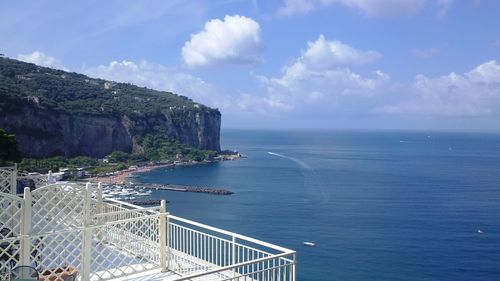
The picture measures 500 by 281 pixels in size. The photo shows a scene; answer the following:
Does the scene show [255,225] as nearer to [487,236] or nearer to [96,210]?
[487,236]

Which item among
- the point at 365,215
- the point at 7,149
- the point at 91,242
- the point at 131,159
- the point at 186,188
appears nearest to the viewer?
the point at 91,242

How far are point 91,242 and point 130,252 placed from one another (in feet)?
3.77

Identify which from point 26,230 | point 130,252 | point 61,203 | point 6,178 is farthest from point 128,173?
point 26,230

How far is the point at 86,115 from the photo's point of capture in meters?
73.9

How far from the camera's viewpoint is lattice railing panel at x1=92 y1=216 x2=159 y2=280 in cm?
679

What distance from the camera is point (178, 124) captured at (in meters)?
95.4

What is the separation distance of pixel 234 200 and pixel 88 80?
63968mm

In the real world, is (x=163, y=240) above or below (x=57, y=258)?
above

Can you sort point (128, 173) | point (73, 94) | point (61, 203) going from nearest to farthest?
point (61, 203), point (128, 173), point (73, 94)

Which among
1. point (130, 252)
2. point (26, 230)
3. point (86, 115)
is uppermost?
point (86, 115)

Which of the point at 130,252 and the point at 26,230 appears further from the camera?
the point at 130,252

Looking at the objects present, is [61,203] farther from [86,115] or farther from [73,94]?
[73,94]

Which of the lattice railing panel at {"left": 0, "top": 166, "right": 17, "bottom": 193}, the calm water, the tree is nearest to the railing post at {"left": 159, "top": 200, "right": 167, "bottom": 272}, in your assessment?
the lattice railing panel at {"left": 0, "top": 166, "right": 17, "bottom": 193}

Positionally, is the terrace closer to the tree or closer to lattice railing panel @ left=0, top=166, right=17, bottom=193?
lattice railing panel @ left=0, top=166, right=17, bottom=193
